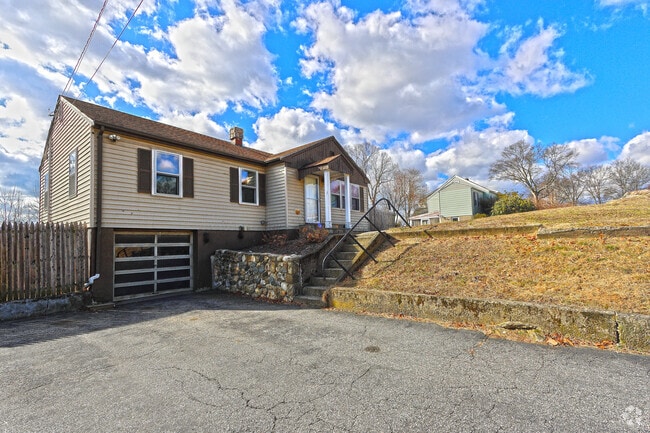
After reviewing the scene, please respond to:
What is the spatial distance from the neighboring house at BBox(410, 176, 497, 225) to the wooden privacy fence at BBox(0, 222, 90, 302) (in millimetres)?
26594

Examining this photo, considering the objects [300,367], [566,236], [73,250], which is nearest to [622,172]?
[566,236]

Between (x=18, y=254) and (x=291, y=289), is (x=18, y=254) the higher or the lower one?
the higher one

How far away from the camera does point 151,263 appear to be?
348 inches

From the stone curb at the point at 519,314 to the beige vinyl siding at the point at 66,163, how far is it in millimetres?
7730

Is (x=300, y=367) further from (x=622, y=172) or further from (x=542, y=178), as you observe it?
(x=622, y=172)

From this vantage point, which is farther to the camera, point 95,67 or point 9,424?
point 95,67

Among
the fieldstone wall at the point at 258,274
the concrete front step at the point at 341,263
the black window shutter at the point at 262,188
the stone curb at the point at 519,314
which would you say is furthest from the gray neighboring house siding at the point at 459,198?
the stone curb at the point at 519,314

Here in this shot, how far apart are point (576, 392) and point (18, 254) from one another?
9780mm

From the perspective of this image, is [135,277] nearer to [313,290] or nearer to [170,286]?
[170,286]

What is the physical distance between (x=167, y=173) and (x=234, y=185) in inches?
92.5

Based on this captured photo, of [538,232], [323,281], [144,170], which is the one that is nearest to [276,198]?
[144,170]

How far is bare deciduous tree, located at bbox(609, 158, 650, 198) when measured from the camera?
3450 cm

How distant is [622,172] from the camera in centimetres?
3619

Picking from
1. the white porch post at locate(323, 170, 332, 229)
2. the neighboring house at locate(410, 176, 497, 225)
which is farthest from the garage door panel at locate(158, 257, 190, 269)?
the neighboring house at locate(410, 176, 497, 225)
